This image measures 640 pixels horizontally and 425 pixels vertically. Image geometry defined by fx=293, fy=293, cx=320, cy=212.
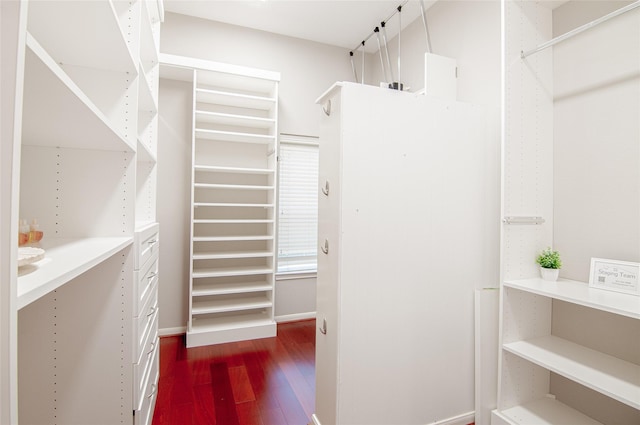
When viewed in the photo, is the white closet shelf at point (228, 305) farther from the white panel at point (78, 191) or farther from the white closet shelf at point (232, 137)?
the white panel at point (78, 191)

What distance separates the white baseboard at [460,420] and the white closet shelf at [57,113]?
7.27 feet

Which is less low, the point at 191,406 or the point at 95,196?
the point at 95,196

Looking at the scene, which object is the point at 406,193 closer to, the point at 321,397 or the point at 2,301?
the point at 321,397

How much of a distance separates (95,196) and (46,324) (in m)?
0.50

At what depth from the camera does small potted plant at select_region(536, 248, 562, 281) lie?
169 cm

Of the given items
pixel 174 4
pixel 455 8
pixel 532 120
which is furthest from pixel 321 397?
pixel 174 4

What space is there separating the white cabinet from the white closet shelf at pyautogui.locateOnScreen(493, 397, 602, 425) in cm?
24

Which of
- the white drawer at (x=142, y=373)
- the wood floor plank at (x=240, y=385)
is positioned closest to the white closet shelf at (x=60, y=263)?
the white drawer at (x=142, y=373)

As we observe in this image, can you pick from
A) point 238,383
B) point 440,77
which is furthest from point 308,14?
point 238,383

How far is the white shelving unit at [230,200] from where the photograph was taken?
2.87 m

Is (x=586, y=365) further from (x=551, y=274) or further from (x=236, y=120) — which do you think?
(x=236, y=120)

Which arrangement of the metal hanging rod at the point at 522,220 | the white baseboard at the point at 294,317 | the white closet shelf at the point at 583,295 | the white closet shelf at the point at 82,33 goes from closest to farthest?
the white closet shelf at the point at 82,33, the white closet shelf at the point at 583,295, the metal hanging rod at the point at 522,220, the white baseboard at the point at 294,317

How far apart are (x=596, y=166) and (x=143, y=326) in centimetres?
261

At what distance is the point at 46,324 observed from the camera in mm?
1062
